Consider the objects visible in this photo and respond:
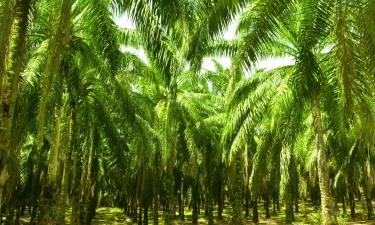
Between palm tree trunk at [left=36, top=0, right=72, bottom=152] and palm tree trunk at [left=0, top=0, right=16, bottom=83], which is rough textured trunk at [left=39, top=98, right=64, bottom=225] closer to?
palm tree trunk at [left=36, top=0, right=72, bottom=152]

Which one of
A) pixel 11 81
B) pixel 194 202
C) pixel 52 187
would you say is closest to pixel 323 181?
pixel 52 187

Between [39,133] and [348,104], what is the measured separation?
16.0 ft

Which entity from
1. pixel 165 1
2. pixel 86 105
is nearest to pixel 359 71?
pixel 165 1

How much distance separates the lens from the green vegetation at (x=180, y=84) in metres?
Result: 6.50

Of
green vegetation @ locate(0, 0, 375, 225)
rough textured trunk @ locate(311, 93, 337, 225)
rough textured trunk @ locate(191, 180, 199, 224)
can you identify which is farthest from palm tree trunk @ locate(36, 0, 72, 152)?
rough textured trunk @ locate(191, 180, 199, 224)

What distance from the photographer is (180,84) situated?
23.5 meters

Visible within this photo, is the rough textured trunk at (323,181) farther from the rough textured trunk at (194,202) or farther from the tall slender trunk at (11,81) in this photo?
the rough textured trunk at (194,202)

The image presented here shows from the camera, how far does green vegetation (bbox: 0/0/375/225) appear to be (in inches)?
256

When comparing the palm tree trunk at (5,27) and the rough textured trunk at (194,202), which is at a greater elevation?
the palm tree trunk at (5,27)

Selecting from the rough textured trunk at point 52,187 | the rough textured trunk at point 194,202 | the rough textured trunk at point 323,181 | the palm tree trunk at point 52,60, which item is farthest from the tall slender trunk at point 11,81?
the rough textured trunk at point 194,202

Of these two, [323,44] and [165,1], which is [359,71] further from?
[323,44]

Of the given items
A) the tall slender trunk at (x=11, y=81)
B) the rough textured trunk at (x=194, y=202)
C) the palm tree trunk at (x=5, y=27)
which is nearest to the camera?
the palm tree trunk at (x=5, y=27)

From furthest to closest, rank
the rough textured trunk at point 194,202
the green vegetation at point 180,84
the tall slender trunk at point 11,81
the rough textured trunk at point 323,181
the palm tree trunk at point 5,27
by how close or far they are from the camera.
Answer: the rough textured trunk at point 194,202, the rough textured trunk at point 323,181, the green vegetation at point 180,84, the tall slender trunk at point 11,81, the palm tree trunk at point 5,27

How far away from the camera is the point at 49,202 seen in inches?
523
